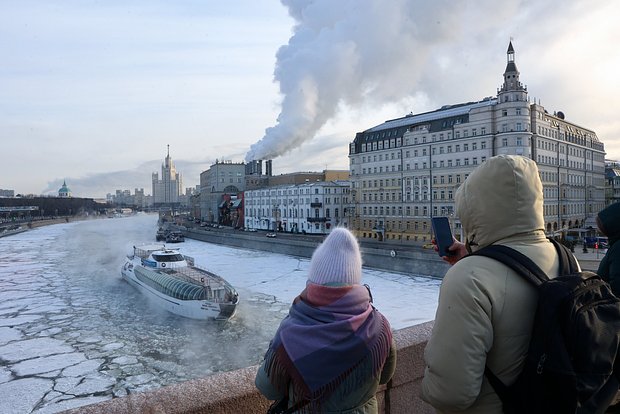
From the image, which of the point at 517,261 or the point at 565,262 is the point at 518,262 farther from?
the point at 565,262

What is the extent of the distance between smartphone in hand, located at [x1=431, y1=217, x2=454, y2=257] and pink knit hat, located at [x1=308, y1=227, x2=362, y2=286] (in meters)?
0.57

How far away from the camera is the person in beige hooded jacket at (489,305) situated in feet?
5.10

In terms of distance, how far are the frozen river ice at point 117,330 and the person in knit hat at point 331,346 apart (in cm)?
1042

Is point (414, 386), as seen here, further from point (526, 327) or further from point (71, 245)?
point (71, 245)

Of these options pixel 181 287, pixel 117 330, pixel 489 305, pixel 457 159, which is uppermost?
pixel 457 159

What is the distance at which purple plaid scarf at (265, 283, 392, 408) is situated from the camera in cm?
183

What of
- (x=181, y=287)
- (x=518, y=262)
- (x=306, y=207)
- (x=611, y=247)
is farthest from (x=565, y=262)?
(x=306, y=207)

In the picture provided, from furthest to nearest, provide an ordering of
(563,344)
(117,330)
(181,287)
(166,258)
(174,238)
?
(174,238) → (166,258) → (181,287) → (117,330) → (563,344)

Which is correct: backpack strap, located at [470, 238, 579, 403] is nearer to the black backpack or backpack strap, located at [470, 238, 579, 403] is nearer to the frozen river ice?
the black backpack

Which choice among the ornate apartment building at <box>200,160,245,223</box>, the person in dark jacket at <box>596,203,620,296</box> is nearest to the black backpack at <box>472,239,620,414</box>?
the person in dark jacket at <box>596,203,620,296</box>

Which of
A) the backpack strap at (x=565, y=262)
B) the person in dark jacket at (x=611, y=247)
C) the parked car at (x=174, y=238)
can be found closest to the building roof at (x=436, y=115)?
the parked car at (x=174, y=238)

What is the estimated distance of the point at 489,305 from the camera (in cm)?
156

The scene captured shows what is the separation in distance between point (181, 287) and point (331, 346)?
20576mm

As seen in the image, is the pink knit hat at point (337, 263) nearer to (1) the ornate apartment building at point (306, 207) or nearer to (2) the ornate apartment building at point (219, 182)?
(1) the ornate apartment building at point (306, 207)
